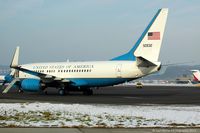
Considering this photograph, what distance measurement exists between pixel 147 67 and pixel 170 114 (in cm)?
1937

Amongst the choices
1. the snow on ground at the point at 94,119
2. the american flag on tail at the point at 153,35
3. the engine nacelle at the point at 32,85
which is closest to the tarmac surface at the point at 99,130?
the snow on ground at the point at 94,119

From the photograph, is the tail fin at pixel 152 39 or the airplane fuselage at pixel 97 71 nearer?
the airplane fuselage at pixel 97 71

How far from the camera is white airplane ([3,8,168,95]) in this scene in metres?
35.0

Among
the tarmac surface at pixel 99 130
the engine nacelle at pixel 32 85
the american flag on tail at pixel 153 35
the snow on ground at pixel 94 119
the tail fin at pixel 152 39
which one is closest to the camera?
the tarmac surface at pixel 99 130

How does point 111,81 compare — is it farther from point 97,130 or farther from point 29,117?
point 97,130

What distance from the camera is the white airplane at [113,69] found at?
3503 cm

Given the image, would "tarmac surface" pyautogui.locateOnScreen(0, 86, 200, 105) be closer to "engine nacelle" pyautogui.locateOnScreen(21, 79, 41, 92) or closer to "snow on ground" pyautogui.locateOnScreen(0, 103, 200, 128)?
"engine nacelle" pyautogui.locateOnScreen(21, 79, 41, 92)

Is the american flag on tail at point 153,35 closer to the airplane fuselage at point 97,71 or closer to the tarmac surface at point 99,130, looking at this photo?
the airplane fuselage at point 97,71

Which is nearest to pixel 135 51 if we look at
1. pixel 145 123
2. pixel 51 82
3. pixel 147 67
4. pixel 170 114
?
pixel 147 67

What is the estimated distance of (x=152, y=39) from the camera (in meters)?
35.9

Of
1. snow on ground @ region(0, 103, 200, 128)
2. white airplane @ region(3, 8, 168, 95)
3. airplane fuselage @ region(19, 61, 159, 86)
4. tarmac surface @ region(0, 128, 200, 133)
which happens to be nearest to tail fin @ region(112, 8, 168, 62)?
white airplane @ region(3, 8, 168, 95)

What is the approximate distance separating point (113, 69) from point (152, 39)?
191 inches

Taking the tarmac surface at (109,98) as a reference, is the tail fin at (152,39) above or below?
above

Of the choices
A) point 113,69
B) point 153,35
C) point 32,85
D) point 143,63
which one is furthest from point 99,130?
point 32,85
